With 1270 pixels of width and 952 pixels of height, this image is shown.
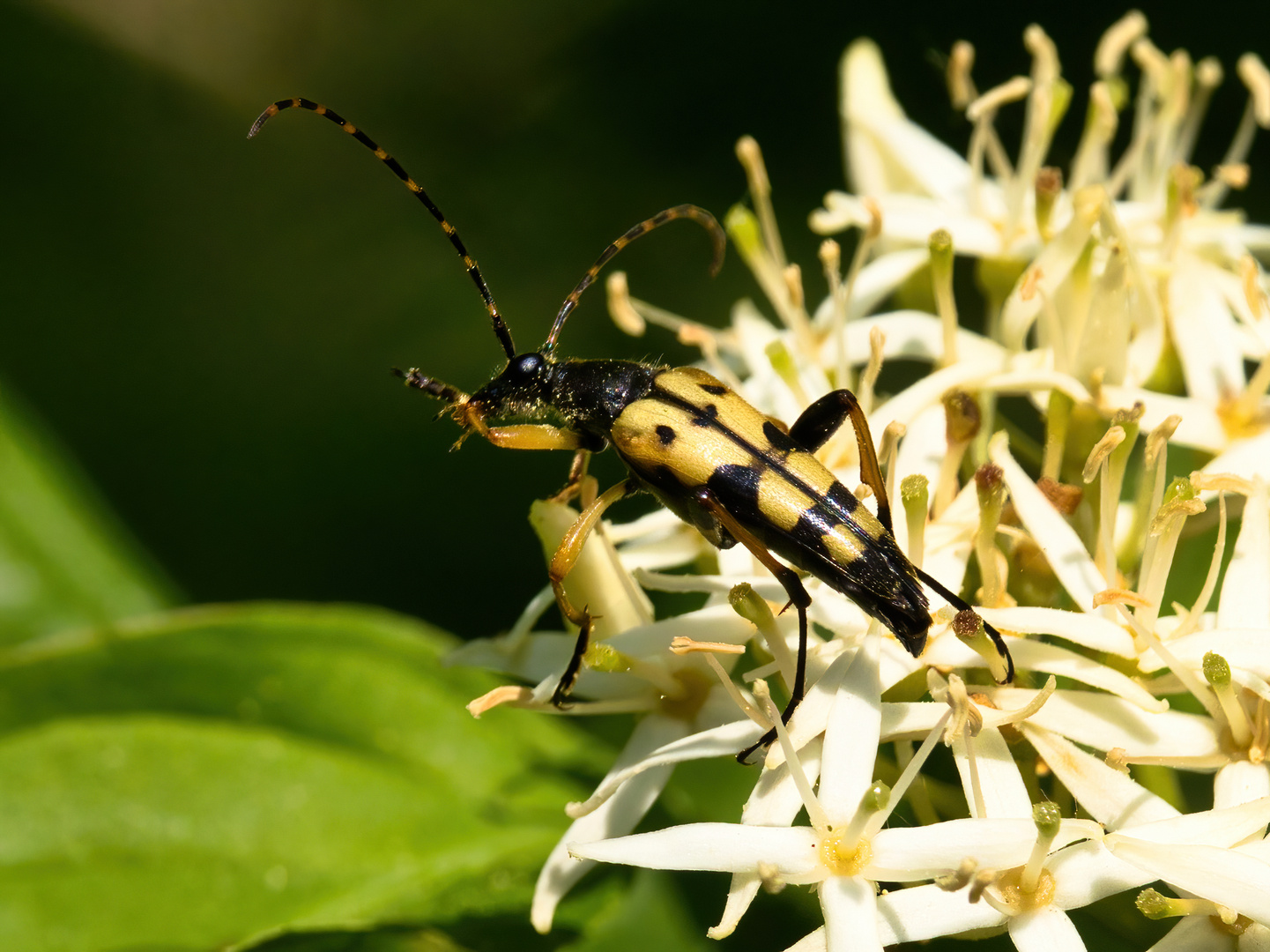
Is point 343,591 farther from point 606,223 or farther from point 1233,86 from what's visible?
point 1233,86

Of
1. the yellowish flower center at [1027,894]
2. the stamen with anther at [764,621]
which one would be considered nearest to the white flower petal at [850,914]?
the yellowish flower center at [1027,894]

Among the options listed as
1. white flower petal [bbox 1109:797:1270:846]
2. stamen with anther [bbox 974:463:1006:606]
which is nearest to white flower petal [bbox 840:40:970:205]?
stamen with anther [bbox 974:463:1006:606]

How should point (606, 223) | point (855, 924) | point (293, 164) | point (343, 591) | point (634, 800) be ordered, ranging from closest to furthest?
point (855, 924), point (634, 800), point (343, 591), point (606, 223), point (293, 164)

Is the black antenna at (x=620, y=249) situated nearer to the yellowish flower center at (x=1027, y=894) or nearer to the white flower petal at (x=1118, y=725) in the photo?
the white flower petal at (x=1118, y=725)

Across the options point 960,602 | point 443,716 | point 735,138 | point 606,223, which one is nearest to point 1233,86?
point 735,138

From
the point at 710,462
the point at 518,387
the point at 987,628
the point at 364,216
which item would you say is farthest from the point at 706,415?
the point at 364,216
